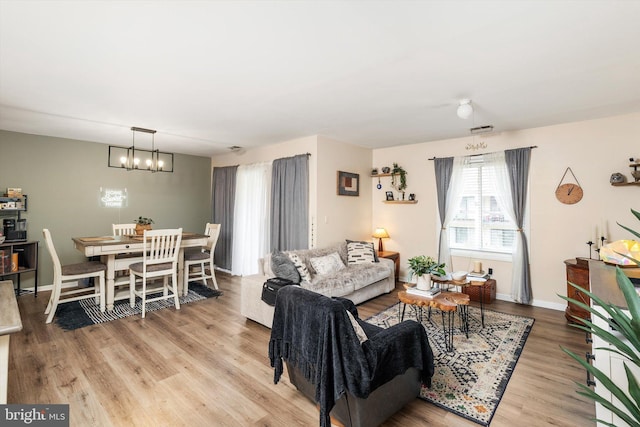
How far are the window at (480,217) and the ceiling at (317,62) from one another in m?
0.92

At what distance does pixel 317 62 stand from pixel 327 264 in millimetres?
2715

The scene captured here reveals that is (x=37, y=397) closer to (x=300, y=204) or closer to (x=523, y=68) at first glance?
(x=300, y=204)

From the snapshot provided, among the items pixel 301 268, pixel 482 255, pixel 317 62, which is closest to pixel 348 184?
pixel 301 268

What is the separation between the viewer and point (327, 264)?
14.2 ft

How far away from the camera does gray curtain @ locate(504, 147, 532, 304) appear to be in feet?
14.3

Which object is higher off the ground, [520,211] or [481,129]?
[481,129]

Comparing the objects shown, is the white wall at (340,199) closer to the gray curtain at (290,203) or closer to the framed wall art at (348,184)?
the framed wall art at (348,184)

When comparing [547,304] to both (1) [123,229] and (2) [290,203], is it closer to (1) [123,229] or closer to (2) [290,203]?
(2) [290,203]

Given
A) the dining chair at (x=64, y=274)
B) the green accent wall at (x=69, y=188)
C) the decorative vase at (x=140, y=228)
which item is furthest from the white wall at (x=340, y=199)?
the green accent wall at (x=69, y=188)

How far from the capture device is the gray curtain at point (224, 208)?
6.36 meters

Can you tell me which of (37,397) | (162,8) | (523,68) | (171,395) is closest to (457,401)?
(171,395)

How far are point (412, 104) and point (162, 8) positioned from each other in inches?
100

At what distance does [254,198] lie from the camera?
232 inches

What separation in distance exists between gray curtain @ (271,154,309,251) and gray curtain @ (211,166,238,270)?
52.7 inches
